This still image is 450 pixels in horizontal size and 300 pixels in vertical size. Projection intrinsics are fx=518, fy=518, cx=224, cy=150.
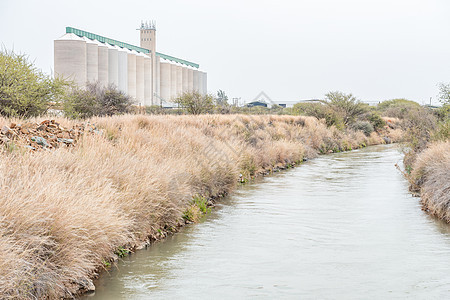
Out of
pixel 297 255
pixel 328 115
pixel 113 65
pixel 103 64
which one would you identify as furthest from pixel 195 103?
pixel 113 65

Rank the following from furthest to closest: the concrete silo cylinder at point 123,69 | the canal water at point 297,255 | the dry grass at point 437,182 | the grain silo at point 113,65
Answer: the concrete silo cylinder at point 123,69 → the grain silo at point 113,65 → the dry grass at point 437,182 → the canal water at point 297,255

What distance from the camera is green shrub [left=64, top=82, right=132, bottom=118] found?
2627 centimetres

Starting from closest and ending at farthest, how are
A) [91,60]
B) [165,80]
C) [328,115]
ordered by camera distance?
[328,115], [91,60], [165,80]

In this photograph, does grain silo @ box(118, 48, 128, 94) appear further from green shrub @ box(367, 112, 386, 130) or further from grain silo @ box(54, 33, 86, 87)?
green shrub @ box(367, 112, 386, 130)

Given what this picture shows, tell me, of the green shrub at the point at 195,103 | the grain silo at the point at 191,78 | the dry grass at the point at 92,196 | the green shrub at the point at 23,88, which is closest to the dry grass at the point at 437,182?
the dry grass at the point at 92,196

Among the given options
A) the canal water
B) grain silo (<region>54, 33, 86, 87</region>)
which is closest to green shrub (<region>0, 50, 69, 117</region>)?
the canal water

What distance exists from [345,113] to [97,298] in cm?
4086

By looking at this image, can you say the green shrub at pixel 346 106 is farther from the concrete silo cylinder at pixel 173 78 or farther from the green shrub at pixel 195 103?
the concrete silo cylinder at pixel 173 78

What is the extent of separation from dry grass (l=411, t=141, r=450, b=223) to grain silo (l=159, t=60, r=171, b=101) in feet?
244

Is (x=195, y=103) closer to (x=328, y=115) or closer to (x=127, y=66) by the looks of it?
(x=328, y=115)

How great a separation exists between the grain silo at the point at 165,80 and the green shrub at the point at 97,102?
5568cm

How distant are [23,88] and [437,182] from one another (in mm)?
13570

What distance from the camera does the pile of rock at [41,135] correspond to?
10375mm

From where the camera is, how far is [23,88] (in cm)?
1789
